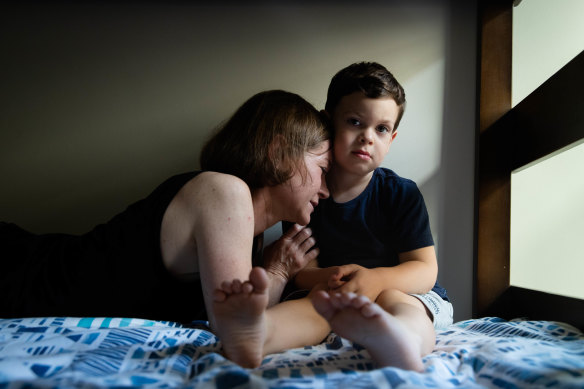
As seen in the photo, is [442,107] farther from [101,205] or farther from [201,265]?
[101,205]

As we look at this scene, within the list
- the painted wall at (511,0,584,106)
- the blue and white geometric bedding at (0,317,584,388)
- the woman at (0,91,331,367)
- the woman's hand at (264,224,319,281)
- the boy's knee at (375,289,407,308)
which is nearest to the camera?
the blue and white geometric bedding at (0,317,584,388)

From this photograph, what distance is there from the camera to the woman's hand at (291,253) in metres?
1.17

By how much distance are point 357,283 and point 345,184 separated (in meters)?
0.36

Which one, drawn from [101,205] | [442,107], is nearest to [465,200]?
[442,107]

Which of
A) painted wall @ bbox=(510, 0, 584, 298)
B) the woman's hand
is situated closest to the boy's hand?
the woman's hand

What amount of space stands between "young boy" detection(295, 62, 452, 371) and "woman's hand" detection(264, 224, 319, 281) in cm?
2

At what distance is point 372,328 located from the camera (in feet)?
2.00

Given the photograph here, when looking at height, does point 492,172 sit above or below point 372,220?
above

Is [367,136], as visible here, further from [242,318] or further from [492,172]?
[242,318]

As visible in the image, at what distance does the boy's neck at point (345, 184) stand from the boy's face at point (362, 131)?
0.08 meters

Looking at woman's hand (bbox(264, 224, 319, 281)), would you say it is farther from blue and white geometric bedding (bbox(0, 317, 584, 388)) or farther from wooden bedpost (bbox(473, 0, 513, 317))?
wooden bedpost (bbox(473, 0, 513, 317))

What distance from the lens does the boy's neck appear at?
1196mm

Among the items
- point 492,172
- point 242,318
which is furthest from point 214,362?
point 492,172

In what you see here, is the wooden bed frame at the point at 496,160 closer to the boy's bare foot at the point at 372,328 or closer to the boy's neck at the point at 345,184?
the boy's neck at the point at 345,184
